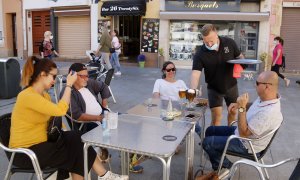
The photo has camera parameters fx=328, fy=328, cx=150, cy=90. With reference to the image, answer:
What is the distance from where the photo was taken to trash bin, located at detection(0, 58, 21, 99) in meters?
7.17

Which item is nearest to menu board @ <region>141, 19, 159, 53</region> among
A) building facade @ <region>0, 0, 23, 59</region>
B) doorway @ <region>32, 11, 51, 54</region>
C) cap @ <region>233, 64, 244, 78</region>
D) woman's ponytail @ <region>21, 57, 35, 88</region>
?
doorway @ <region>32, 11, 51, 54</region>

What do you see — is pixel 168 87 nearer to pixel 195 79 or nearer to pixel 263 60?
pixel 195 79

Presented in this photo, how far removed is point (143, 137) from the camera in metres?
2.56

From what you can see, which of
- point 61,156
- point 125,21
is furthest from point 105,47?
point 61,156

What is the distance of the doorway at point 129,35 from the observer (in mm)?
15820

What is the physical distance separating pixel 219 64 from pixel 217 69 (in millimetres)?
70

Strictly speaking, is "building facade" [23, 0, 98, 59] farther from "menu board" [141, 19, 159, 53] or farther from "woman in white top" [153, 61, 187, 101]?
"woman in white top" [153, 61, 187, 101]

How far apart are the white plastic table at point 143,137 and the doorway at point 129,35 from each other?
1267 centimetres

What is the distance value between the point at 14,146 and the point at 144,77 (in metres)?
8.71

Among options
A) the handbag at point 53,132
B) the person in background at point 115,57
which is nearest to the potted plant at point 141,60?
the person in background at point 115,57

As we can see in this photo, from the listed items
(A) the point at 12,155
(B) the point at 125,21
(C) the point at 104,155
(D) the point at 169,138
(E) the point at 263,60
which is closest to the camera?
(D) the point at 169,138

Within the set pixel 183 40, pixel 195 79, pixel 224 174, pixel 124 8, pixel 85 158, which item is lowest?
pixel 224 174

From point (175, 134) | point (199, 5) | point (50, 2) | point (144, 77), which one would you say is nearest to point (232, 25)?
point (199, 5)

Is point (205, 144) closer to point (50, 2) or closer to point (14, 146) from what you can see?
point (14, 146)
